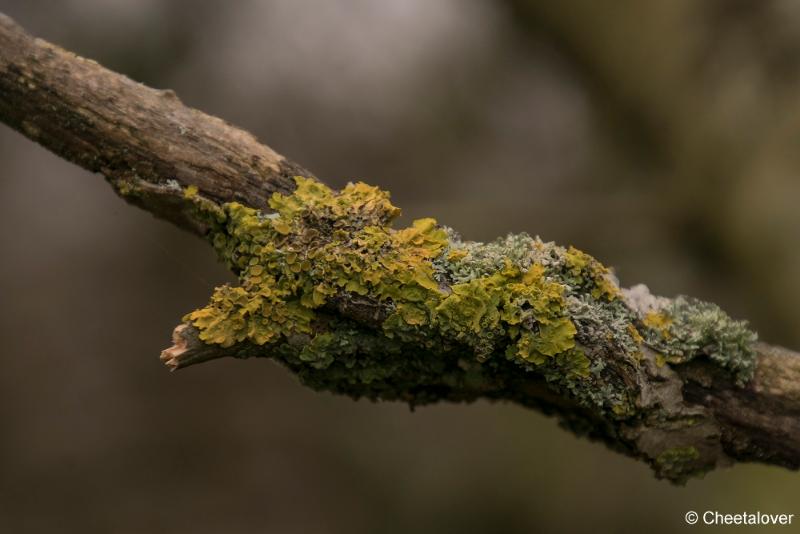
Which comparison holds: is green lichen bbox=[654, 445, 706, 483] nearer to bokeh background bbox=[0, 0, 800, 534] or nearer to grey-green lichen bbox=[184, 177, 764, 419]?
grey-green lichen bbox=[184, 177, 764, 419]

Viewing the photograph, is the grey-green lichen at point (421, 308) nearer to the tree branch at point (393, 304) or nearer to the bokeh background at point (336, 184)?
the tree branch at point (393, 304)

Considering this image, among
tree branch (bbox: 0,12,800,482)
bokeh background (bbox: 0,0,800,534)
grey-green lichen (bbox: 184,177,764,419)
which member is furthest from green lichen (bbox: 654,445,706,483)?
bokeh background (bbox: 0,0,800,534)

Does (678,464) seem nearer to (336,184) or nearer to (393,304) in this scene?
(393,304)

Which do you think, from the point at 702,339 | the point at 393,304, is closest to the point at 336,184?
the point at 393,304
